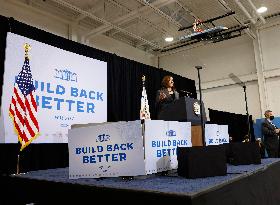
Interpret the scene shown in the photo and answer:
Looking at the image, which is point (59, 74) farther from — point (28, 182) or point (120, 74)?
point (28, 182)

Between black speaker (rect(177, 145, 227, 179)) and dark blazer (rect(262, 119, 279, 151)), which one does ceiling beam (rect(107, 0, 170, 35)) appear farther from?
black speaker (rect(177, 145, 227, 179))

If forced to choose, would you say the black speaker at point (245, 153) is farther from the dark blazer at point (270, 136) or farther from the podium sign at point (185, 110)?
the dark blazer at point (270, 136)

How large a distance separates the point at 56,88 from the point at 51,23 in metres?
3.21

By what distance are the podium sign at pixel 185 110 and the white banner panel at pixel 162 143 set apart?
30 centimetres

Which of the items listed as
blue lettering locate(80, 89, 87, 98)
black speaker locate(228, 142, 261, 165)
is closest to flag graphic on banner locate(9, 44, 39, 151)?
blue lettering locate(80, 89, 87, 98)

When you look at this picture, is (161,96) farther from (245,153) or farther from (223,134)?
(245,153)

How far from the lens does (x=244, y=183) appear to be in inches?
42.3

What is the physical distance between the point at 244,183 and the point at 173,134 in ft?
1.31

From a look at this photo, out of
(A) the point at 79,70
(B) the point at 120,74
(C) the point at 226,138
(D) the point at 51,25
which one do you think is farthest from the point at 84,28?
(C) the point at 226,138

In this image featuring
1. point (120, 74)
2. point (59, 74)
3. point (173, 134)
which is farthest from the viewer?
point (120, 74)

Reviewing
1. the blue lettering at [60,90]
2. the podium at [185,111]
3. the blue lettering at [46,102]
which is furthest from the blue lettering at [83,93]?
the podium at [185,111]

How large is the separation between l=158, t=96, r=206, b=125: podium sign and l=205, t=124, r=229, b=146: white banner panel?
0.33 ft

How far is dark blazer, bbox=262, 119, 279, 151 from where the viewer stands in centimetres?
532

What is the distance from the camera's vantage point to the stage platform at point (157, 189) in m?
0.82
